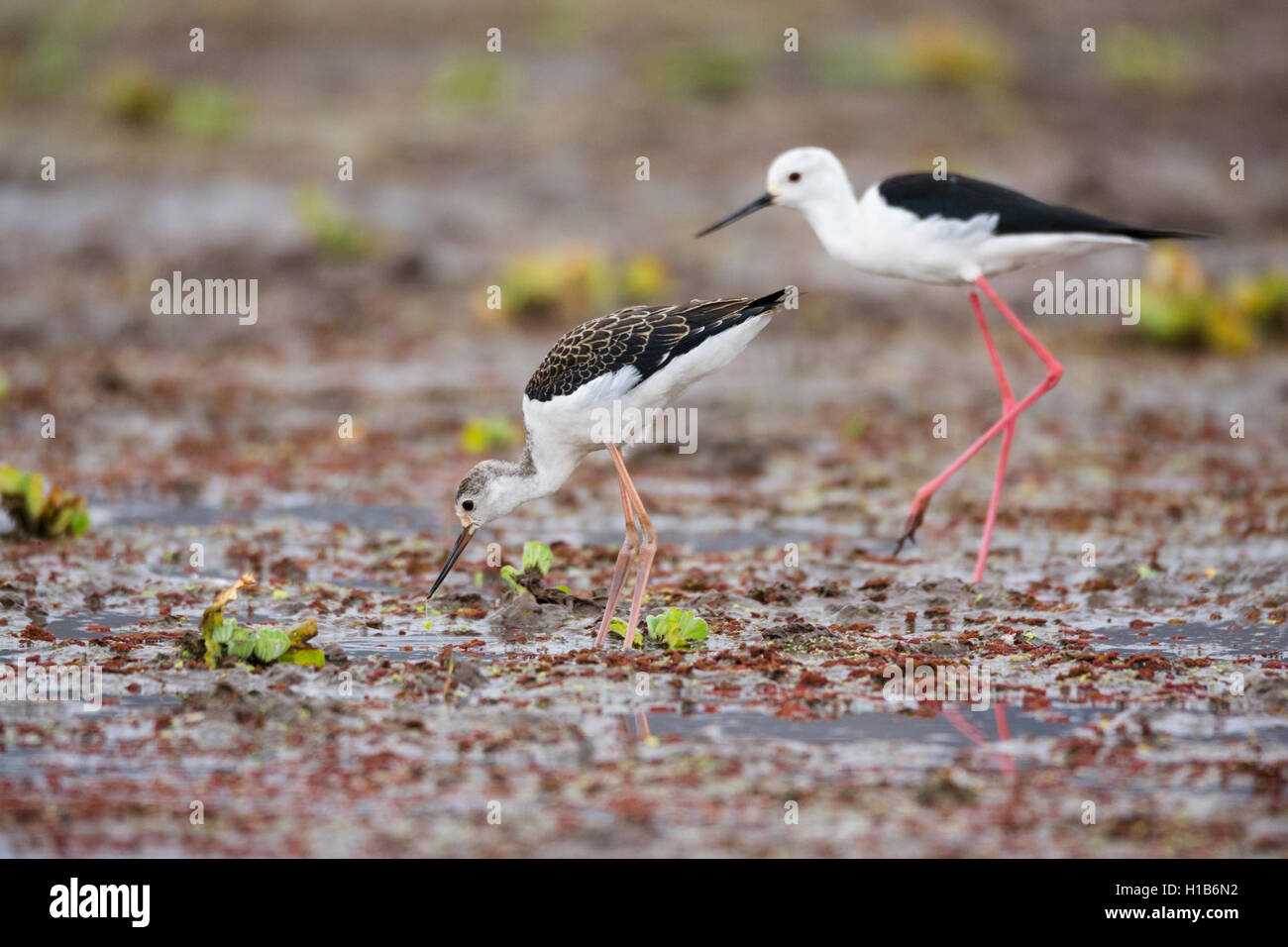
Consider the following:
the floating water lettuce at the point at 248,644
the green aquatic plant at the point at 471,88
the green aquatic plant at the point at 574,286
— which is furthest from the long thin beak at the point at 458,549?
the green aquatic plant at the point at 471,88

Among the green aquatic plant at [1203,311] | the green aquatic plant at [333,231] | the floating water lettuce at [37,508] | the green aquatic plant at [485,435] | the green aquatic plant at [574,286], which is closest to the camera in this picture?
the floating water lettuce at [37,508]

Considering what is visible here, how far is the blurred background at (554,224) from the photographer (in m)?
10.7

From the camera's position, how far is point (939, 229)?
25.5ft

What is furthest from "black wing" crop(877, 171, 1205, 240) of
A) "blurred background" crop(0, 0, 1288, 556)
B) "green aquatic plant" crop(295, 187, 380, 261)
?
"green aquatic plant" crop(295, 187, 380, 261)

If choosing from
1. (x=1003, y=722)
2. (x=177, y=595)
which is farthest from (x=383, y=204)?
(x=1003, y=722)

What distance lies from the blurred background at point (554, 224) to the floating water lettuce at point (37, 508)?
719 mm

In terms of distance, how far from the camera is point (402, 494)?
960 cm

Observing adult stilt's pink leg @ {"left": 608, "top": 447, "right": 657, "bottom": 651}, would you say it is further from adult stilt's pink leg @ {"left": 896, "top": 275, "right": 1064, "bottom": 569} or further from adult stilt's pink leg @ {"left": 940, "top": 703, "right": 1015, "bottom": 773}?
adult stilt's pink leg @ {"left": 896, "top": 275, "right": 1064, "bottom": 569}

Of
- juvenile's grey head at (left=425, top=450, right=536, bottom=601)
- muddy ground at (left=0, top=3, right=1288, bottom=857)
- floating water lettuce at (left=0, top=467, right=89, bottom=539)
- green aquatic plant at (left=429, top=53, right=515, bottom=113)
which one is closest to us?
muddy ground at (left=0, top=3, right=1288, bottom=857)

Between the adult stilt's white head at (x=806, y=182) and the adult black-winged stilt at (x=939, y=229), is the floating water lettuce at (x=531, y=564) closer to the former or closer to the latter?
the adult black-winged stilt at (x=939, y=229)
